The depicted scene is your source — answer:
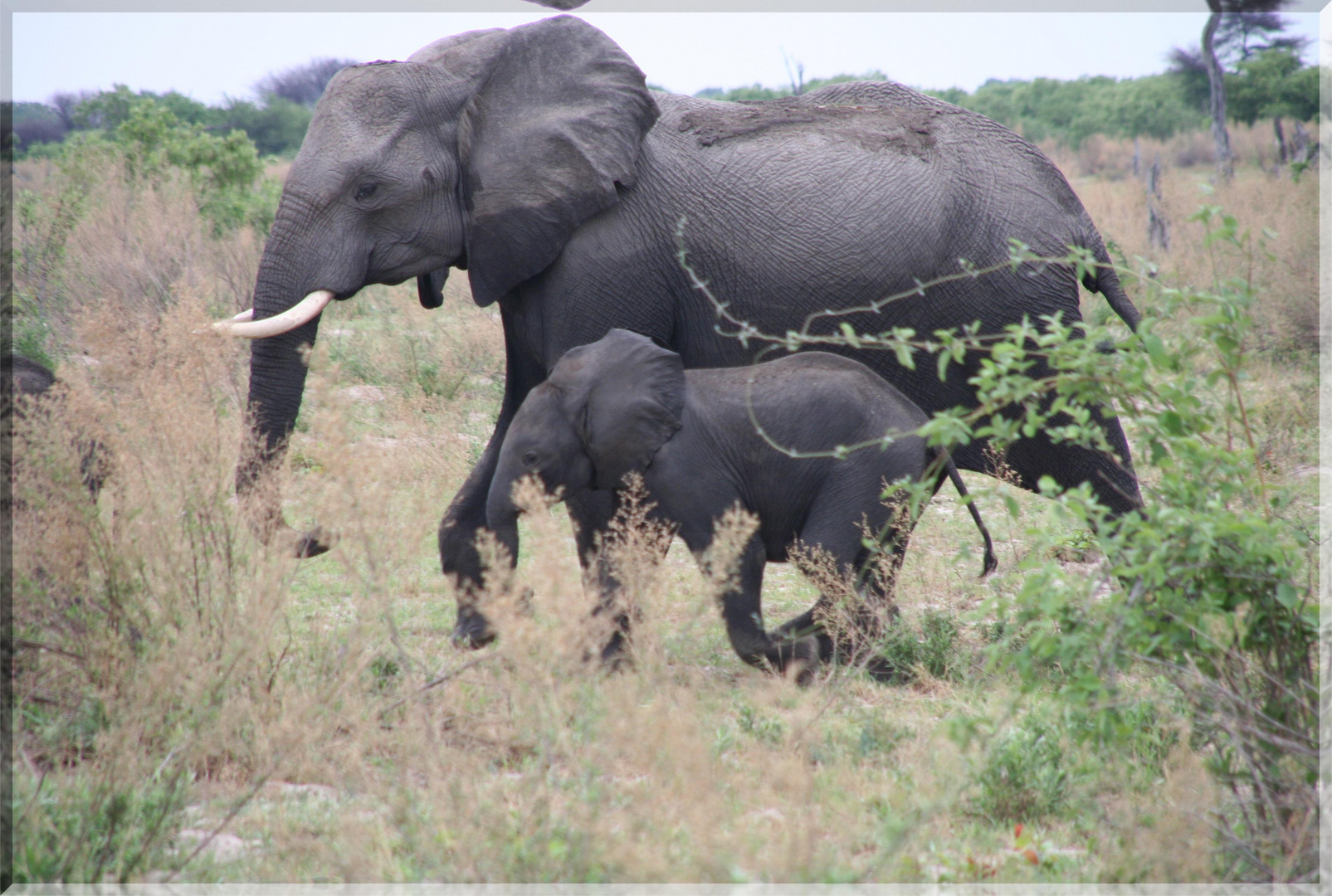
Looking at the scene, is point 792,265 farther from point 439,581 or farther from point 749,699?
point 439,581

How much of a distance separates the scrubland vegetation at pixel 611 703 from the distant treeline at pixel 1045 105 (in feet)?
68.7

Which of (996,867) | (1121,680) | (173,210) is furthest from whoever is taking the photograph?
(173,210)

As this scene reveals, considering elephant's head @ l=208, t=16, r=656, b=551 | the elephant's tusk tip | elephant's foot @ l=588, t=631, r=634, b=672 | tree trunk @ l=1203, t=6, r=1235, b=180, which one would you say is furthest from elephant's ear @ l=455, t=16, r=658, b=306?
tree trunk @ l=1203, t=6, r=1235, b=180

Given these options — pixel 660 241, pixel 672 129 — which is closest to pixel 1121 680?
pixel 660 241

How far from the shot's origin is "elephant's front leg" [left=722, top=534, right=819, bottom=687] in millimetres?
4398

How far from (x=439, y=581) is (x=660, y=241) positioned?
1906 millimetres

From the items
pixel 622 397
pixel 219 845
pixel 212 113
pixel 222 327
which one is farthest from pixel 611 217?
pixel 212 113

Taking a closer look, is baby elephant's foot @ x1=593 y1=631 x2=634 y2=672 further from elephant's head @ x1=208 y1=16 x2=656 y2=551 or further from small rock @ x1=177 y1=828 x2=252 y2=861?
elephant's head @ x1=208 y1=16 x2=656 y2=551

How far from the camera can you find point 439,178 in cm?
472

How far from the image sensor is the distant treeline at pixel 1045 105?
23828 millimetres

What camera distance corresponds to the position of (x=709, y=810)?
256 cm

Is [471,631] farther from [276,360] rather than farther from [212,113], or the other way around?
[212,113]

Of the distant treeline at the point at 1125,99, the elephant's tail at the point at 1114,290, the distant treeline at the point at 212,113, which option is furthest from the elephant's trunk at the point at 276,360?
the distant treeline at the point at 1125,99

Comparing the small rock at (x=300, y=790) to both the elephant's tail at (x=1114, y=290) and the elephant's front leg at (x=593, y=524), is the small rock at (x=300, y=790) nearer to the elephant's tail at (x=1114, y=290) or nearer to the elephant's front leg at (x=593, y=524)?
the elephant's front leg at (x=593, y=524)
